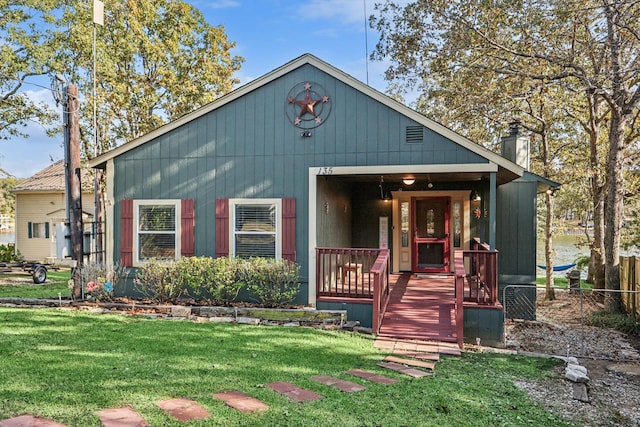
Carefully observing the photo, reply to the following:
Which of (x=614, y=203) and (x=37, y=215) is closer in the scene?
(x=614, y=203)

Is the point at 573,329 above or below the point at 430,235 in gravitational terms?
below

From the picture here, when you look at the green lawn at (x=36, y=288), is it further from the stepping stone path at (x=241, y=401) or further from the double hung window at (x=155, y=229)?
the stepping stone path at (x=241, y=401)

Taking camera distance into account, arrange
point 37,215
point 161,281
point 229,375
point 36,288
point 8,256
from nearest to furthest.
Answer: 1. point 229,375
2. point 161,281
3. point 36,288
4. point 8,256
5. point 37,215

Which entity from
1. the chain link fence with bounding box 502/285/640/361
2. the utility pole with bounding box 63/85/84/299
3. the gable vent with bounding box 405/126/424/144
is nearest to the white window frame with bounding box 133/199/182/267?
the utility pole with bounding box 63/85/84/299

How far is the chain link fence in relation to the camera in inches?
303

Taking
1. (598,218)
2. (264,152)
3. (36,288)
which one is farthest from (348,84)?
(598,218)

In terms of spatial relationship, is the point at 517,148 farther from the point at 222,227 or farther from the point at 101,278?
the point at 101,278

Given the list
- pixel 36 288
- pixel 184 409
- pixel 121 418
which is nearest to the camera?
pixel 121 418

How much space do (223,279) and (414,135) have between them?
4454mm

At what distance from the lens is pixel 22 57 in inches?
586

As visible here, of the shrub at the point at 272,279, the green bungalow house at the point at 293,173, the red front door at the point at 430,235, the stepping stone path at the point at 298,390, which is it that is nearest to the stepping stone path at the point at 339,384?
the stepping stone path at the point at 298,390

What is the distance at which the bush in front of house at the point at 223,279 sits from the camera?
8.32 meters

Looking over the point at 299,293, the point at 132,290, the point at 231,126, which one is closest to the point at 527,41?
the point at 231,126

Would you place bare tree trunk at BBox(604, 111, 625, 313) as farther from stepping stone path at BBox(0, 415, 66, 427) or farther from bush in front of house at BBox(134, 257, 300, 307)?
stepping stone path at BBox(0, 415, 66, 427)
